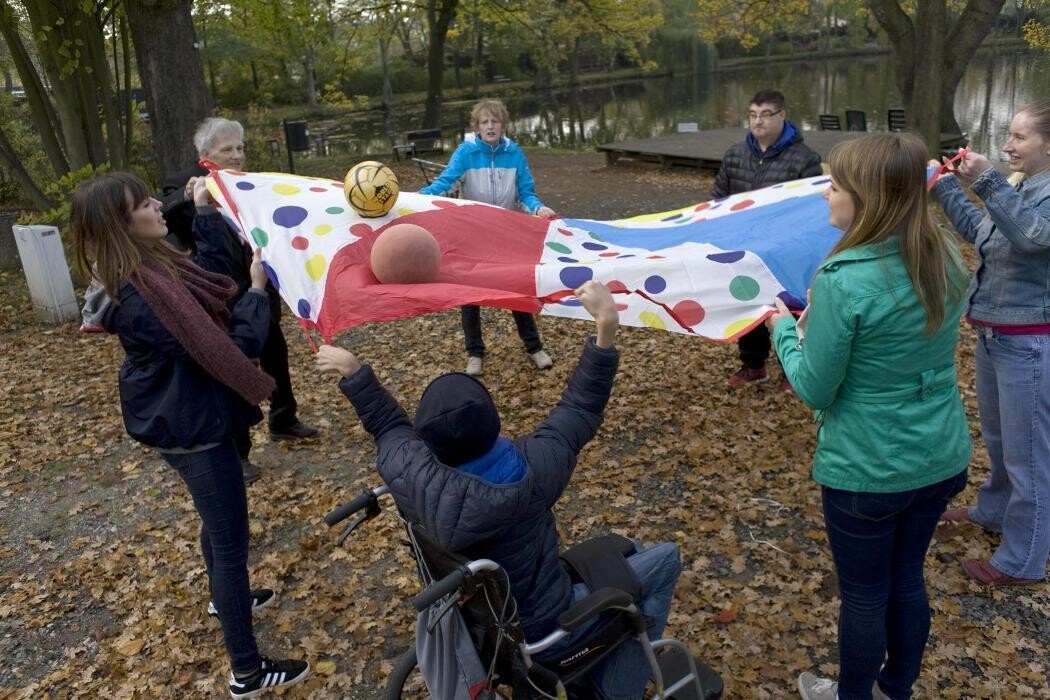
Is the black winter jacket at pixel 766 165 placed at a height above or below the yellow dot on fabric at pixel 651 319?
above

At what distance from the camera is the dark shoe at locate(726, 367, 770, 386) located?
6.01m

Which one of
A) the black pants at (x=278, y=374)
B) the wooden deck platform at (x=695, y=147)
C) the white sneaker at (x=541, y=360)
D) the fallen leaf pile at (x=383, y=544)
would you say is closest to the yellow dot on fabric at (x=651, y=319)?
the fallen leaf pile at (x=383, y=544)

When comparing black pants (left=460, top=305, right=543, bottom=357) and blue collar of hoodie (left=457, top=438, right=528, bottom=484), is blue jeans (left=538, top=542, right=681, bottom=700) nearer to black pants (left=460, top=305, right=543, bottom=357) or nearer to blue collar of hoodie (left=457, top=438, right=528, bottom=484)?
blue collar of hoodie (left=457, top=438, right=528, bottom=484)

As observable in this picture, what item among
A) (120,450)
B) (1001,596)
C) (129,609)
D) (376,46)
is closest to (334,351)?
(129,609)

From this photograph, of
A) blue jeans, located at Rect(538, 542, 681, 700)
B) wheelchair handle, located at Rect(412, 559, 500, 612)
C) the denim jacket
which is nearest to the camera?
wheelchair handle, located at Rect(412, 559, 500, 612)

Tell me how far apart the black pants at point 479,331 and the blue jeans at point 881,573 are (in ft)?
13.1

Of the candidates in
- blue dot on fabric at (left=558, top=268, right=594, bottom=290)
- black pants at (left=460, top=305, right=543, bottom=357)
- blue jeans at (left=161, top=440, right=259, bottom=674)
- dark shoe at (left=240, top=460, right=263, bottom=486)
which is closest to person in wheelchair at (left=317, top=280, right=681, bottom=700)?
blue jeans at (left=161, top=440, right=259, bottom=674)

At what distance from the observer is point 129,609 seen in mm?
4078

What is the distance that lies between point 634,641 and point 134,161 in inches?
525

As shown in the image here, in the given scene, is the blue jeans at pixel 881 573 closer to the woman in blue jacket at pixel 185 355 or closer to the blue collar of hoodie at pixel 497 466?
the blue collar of hoodie at pixel 497 466

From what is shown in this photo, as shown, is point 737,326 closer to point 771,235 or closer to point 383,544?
point 771,235

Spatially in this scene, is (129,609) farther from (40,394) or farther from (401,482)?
(40,394)

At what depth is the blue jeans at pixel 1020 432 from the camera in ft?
10.8

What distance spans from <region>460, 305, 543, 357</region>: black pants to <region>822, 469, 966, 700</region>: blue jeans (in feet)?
13.1
